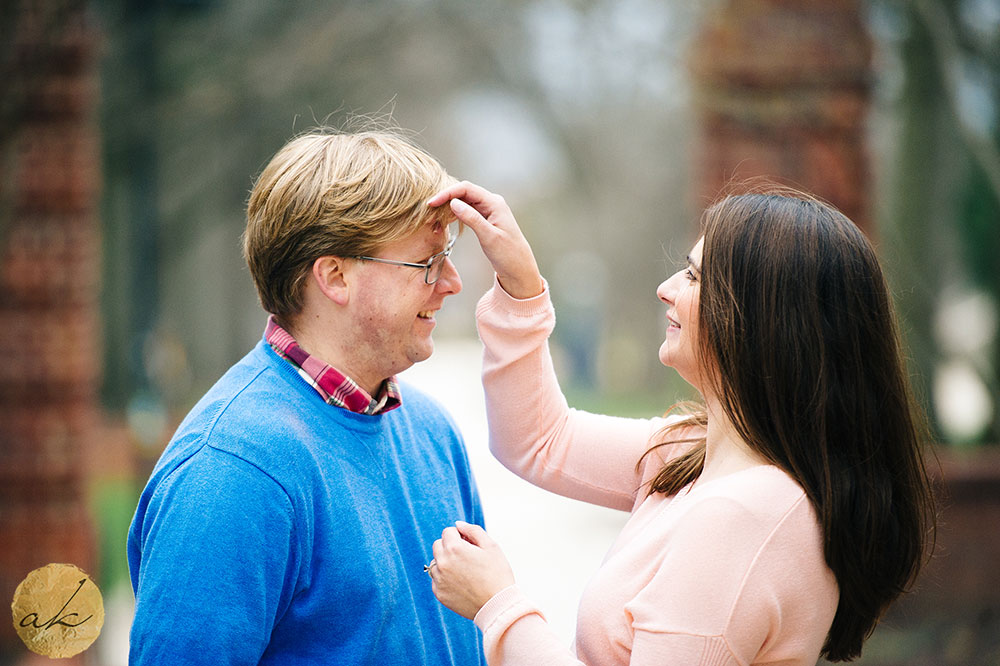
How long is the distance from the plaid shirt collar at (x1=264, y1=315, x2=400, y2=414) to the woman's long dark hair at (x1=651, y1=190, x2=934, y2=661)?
2.48 ft

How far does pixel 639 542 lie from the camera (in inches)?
83.5

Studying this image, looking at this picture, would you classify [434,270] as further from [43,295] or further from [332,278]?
[43,295]

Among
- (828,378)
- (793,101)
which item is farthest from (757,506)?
(793,101)

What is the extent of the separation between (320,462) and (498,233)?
67 cm

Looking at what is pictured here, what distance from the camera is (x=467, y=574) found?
2066 mm

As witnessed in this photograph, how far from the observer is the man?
1936 mm

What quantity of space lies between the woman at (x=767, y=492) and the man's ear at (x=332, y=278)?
1.85 ft

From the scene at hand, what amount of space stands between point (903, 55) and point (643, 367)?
2527cm

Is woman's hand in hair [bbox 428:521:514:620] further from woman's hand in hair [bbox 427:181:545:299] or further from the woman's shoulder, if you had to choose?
woman's hand in hair [bbox 427:181:545:299]

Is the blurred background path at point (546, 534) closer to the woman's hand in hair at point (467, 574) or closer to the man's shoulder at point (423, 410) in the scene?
the man's shoulder at point (423, 410)

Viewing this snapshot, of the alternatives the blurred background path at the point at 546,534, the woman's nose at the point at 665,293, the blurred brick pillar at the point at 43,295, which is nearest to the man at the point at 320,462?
the woman's nose at the point at 665,293

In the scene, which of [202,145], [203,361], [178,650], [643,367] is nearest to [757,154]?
[178,650]

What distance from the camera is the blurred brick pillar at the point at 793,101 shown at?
535cm

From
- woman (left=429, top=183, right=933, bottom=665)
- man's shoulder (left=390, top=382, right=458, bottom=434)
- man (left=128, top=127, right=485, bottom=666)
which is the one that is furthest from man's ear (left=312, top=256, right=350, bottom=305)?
woman (left=429, top=183, right=933, bottom=665)
